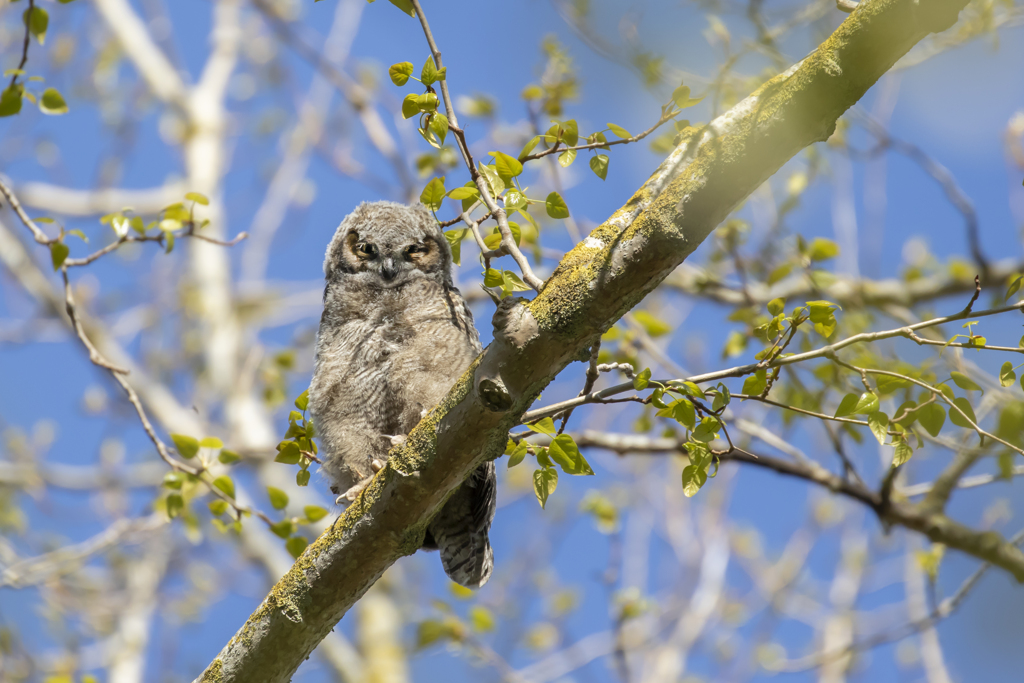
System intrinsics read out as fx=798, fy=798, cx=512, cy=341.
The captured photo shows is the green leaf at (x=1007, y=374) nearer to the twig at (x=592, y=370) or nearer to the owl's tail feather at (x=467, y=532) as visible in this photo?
the twig at (x=592, y=370)

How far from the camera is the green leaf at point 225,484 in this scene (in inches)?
121

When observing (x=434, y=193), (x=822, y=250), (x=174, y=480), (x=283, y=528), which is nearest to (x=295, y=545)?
(x=283, y=528)

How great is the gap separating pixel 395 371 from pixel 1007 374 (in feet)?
7.00

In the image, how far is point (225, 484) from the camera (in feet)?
10.1

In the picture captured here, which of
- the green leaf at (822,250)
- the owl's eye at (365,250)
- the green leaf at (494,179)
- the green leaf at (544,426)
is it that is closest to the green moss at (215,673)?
the green leaf at (544,426)

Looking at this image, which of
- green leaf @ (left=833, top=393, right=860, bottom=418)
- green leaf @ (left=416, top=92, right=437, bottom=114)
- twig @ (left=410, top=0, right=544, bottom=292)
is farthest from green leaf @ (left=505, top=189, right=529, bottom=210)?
green leaf @ (left=833, top=393, right=860, bottom=418)

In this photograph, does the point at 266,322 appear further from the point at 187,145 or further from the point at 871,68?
the point at 871,68

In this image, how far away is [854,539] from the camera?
10266 mm

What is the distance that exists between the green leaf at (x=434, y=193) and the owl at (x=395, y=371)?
103cm

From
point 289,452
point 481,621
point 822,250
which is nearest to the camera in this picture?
point 289,452

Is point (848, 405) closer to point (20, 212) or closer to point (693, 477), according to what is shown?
point (693, 477)

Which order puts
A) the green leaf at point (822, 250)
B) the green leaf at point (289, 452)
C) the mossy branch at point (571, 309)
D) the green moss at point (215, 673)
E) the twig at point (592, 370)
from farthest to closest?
the green leaf at point (822, 250), the green leaf at point (289, 452), the green moss at point (215, 673), the twig at point (592, 370), the mossy branch at point (571, 309)

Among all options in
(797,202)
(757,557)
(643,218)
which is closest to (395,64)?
(643,218)

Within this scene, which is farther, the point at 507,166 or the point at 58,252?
the point at 58,252
